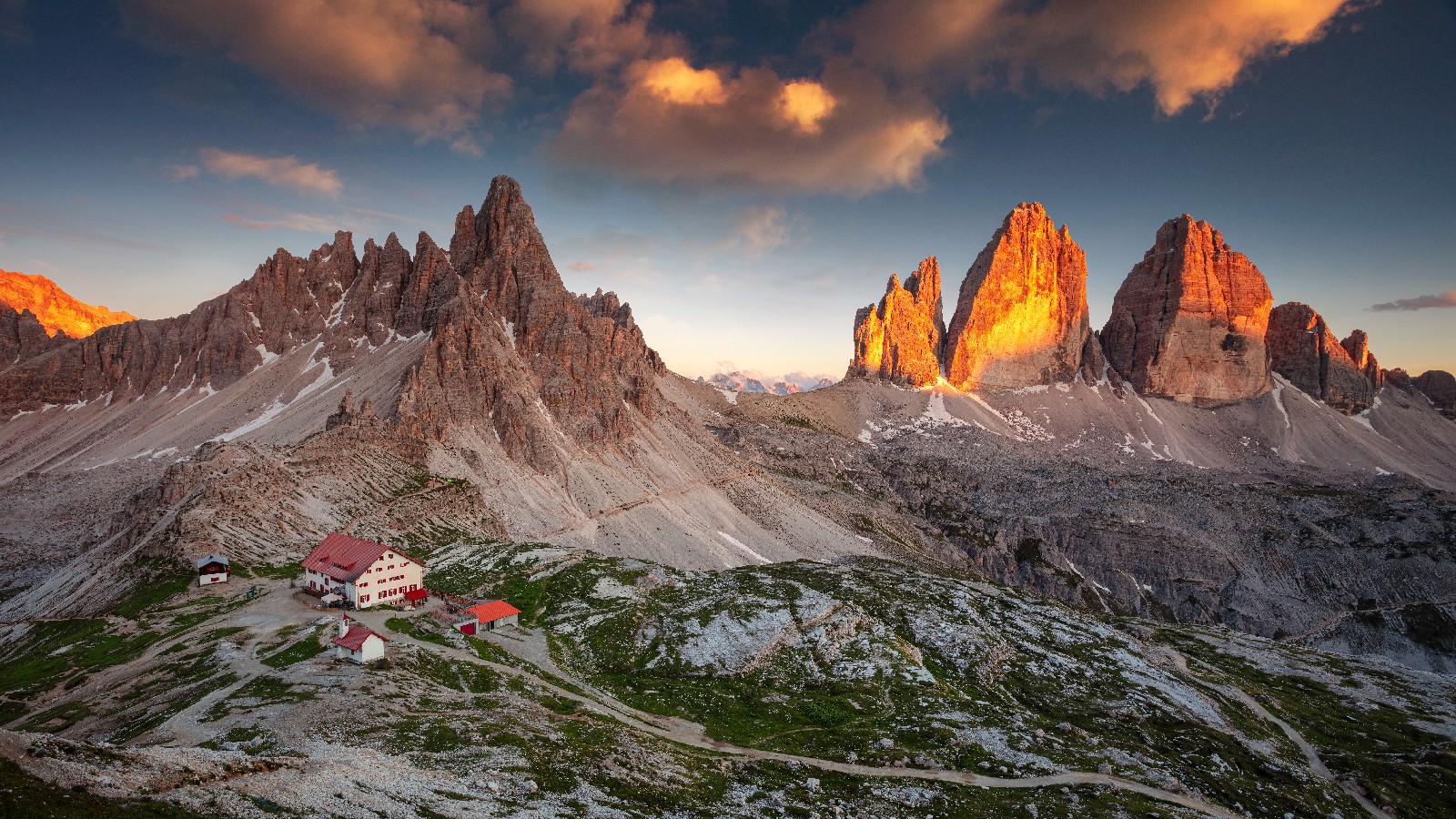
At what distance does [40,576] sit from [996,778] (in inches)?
5776

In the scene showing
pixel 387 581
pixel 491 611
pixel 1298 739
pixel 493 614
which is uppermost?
pixel 387 581

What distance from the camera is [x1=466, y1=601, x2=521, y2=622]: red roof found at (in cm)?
7819

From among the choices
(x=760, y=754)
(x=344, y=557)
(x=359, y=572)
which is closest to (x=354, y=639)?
(x=359, y=572)

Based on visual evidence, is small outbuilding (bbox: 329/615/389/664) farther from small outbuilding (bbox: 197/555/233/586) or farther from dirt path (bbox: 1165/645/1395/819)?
dirt path (bbox: 1165/645/1395/819)

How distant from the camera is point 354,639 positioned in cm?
5991

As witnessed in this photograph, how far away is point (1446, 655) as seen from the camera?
151 meters

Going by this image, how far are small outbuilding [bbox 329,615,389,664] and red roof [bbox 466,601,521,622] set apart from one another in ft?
55.6

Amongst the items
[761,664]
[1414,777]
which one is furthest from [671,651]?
[1414,777]

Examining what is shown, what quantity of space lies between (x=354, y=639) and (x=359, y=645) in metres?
1.47

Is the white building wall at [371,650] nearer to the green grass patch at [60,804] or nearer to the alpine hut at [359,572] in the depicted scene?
the alpine hut at [359,572]

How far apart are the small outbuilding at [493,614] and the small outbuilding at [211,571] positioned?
31.4 m

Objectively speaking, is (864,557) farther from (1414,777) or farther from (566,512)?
(1414,777)

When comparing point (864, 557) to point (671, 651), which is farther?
point (864, 557)

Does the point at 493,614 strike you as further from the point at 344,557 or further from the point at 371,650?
the point at 371,650
